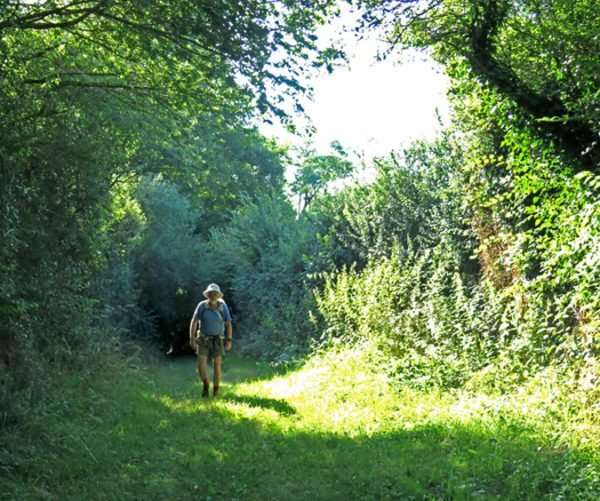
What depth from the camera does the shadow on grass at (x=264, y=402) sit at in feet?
33.6

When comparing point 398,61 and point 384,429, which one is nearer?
point 384,429

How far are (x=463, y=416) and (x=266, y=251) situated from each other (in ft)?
49.5

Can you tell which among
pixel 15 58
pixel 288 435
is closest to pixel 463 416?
pixel 288 435

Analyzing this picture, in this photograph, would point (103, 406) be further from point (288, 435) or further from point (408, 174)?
point (408, 174)

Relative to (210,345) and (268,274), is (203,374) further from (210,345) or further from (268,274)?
(268,274)

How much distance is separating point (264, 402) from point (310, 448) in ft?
9.88

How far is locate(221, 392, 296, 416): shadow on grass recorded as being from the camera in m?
10.2

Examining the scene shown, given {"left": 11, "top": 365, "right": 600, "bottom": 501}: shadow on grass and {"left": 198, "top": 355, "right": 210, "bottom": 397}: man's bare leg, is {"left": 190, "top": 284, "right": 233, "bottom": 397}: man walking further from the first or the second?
{"left": 11, "top": 365, "right": 600, "bottom": 501}: shadow on grass

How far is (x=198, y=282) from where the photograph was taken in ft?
85.1

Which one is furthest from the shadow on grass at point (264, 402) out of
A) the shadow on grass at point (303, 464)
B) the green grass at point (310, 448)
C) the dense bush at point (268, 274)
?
the dense bush at point (268, 274)

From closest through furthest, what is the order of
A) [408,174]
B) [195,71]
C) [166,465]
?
[166,465] < [195,71] < [408,174]

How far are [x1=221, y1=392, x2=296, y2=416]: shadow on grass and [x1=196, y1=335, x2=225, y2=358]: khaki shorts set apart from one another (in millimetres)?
857

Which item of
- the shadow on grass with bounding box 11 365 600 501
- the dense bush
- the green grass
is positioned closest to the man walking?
the green grass

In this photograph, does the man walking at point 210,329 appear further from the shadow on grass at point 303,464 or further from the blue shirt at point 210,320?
the shadow on grass at point 303,464
